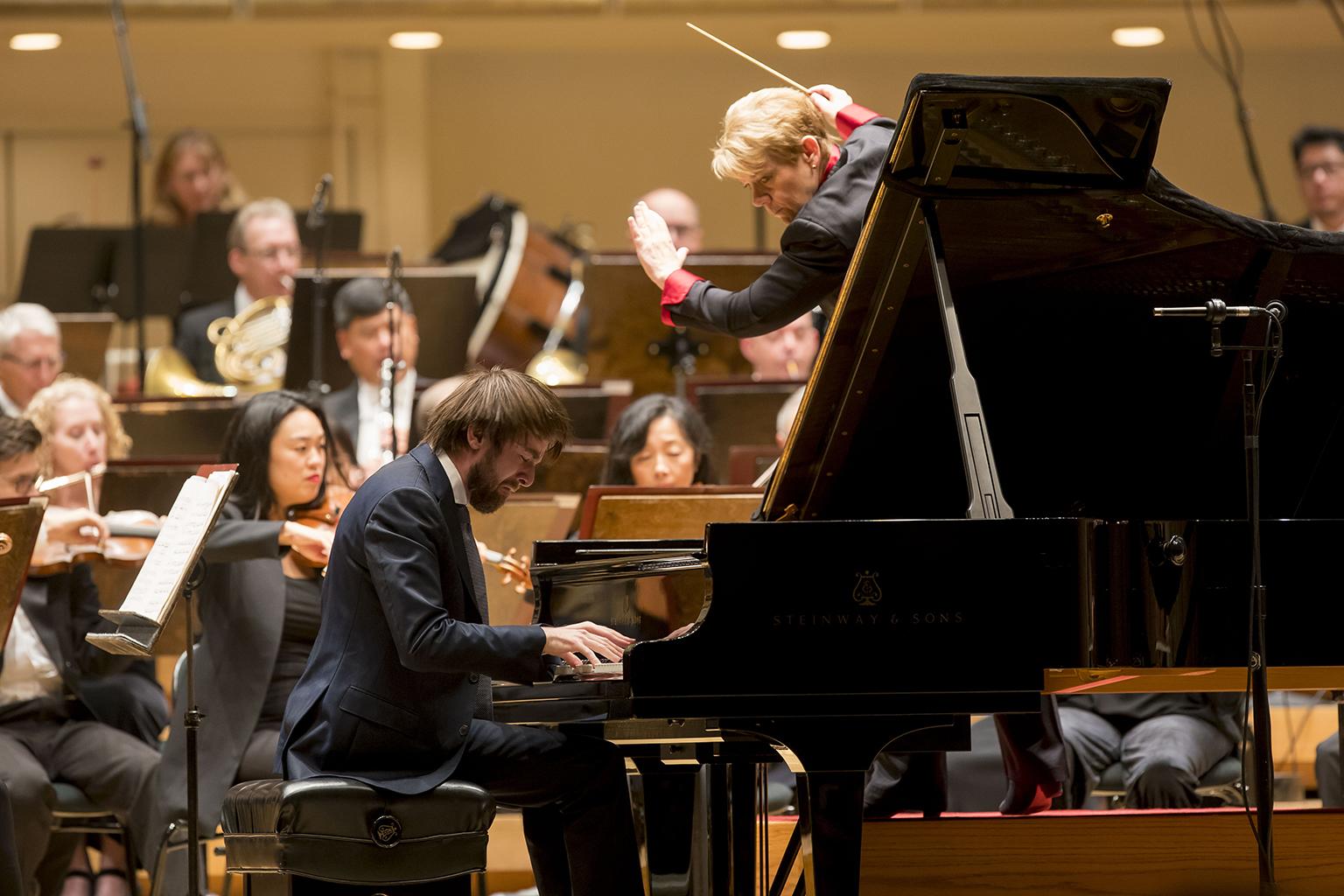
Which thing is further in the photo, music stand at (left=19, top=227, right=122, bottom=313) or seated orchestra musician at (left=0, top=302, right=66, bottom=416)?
music stand at (left=19, top=227, right=122, bottom=313)

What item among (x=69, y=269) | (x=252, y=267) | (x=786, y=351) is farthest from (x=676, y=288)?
(x=69, y=269)

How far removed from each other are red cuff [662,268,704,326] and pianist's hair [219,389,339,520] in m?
0.92

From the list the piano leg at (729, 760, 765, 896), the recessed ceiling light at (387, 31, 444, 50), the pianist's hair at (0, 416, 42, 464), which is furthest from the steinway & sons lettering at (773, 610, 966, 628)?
the recessed ceiling light at (387, 31, 444, 50)

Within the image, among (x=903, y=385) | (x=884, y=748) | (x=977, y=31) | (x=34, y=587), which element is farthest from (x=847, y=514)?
(x=977, y=31)

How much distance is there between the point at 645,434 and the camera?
4375 mm

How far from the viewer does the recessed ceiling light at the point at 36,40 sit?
8.05 meters

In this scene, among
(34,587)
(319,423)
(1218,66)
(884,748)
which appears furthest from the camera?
(1218,66)

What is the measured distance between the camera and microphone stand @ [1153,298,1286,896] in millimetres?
2662

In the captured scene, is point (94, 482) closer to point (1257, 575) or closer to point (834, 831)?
point (834, 831)

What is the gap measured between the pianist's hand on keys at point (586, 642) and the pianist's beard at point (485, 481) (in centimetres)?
24

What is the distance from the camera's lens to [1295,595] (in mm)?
2734

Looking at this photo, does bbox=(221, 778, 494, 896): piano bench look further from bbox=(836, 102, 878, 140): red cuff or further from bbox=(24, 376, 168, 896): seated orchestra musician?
bbox=(24, 376, 168, 896): seated orchestra musician

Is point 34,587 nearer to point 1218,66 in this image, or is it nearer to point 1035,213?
point 1035,213

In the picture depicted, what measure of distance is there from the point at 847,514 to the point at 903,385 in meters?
0.24
